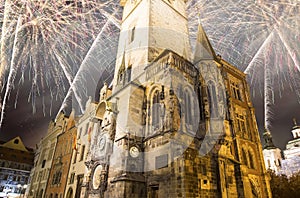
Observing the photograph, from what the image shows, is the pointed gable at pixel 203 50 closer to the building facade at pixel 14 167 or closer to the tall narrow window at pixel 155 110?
the tall narrow window at pixel 155 110

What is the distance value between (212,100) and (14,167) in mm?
51527

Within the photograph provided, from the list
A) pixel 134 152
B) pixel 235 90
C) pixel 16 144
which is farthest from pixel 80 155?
pixel 16 144

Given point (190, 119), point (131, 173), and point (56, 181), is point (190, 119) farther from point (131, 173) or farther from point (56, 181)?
point (56, 181)

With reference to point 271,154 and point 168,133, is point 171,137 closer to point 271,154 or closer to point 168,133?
point 168,133

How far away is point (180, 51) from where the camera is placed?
83.9 feet

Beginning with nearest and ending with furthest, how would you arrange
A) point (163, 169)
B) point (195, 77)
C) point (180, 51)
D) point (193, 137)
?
point (163, 169)
point (193, 137)
point (195, 77)
point (180, 51)

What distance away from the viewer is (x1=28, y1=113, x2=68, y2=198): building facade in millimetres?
33656

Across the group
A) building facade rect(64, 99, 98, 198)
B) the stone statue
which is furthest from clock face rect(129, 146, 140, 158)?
building facade rect(64, 99, 98, 198)

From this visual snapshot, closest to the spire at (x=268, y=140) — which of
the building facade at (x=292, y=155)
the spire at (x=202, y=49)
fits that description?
the building facade at (x=292, y=155)

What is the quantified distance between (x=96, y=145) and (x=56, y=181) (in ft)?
52.0

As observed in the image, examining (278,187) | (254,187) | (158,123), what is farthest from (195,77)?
(278,187)

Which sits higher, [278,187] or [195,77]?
[195,77]

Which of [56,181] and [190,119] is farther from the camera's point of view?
[56,181]

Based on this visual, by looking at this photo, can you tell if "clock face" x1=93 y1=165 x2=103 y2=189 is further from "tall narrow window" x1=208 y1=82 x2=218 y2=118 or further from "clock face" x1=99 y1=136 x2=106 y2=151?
"tall narrow window" x1=208 y1=82 x2=218 y2=118
